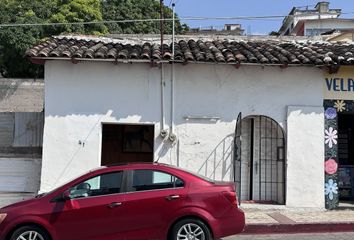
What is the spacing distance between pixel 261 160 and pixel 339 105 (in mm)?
2438

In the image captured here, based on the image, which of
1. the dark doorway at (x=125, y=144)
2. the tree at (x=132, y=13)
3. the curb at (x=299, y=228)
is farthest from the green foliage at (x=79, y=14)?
the curb at (x=299, y=228)

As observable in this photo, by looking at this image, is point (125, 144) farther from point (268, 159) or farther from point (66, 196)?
point (66, 196)

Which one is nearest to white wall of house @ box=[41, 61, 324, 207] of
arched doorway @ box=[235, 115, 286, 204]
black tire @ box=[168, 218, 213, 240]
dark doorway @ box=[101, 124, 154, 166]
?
arched doorway @ box=[235, 115, 286, 204]

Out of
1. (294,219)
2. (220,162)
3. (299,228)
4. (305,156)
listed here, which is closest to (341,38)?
(305,156)

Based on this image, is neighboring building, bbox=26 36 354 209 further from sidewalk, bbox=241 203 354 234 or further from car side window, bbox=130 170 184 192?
car side window, bbox=130 170 184 192

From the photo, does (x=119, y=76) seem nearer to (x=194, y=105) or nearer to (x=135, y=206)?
(x=194, y=105)

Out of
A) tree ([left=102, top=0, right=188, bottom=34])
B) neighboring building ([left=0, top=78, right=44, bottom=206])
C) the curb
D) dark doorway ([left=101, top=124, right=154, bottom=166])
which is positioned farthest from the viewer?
tree ([left=102, top=0, right=188, bottom=34])

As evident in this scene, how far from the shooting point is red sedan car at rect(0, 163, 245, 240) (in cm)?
795

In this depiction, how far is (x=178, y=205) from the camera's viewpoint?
808 centimetres

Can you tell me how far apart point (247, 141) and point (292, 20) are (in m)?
54.7

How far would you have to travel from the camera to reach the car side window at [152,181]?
27.1ft

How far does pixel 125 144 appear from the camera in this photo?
48.9 feet

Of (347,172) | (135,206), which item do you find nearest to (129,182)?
(135,206)

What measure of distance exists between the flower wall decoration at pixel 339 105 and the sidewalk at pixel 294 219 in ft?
8.36
